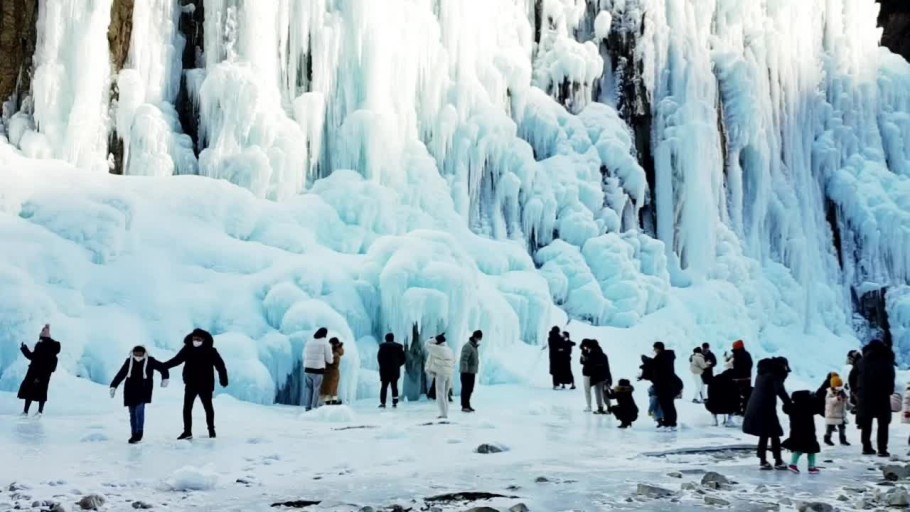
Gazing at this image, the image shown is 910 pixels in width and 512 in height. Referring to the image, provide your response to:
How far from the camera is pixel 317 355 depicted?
12906 mm

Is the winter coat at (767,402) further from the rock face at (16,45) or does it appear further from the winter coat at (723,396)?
the rock face at (16,45)

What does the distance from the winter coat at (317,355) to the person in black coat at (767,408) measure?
19.8 feet

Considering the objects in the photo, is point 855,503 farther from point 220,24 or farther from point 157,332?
point 220,24

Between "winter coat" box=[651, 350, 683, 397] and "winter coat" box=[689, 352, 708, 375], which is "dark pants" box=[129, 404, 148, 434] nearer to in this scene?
"winter coat" box=[651, 350, 683, 397]

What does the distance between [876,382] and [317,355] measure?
7.17 meters

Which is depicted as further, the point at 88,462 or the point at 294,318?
the point at 294,318

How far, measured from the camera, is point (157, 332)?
548 inches

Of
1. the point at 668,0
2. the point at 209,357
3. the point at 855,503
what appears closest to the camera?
the point at 855,503

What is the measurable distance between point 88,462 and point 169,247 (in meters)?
7.96

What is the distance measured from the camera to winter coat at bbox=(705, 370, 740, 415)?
13.1 m

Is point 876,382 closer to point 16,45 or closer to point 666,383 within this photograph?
point 666,383

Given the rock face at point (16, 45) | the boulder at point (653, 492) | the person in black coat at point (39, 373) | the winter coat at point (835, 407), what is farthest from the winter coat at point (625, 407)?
the rock face at point (16, 45)

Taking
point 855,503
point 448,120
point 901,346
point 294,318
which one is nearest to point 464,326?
point 294,318

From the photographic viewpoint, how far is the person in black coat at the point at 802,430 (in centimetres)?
897
